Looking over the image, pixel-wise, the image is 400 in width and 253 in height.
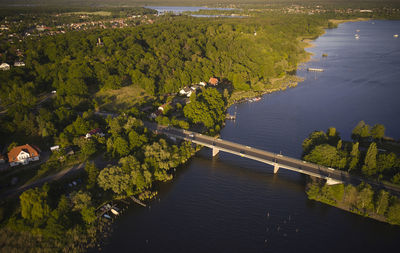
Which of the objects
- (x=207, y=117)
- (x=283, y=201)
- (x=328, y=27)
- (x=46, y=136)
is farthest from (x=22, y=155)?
(x=328, y=27)

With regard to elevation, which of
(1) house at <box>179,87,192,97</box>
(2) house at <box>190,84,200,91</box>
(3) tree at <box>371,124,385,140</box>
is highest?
(2) house at <box>190,84,200,91</box>

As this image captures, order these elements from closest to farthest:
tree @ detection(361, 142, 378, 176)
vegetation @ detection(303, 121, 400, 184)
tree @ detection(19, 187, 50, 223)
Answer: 1. tree @ detection(19, 187, 50, 223)
2. tree @ detection(361, 142, 378, 176)
3. vegetation @ detection(303, 121, 400, 184)

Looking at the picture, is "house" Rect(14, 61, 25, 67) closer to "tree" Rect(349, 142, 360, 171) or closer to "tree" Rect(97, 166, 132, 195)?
"tree" Rect(97, 166, 132, 195)

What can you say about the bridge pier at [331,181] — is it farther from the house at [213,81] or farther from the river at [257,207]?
the house at [213,81]

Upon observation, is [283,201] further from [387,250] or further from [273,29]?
[273,29]

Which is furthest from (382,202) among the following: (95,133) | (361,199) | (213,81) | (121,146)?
(213,81)

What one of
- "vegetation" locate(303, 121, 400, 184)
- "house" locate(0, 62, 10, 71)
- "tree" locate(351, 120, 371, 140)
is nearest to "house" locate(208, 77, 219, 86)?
"vegetation" locate(303, 121, 400, 184)
